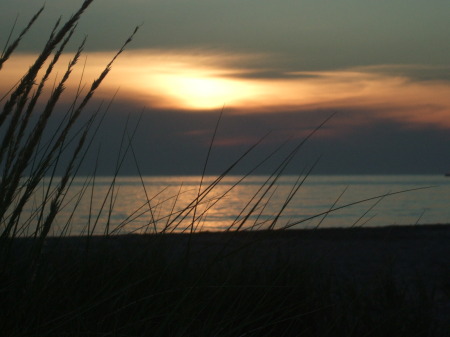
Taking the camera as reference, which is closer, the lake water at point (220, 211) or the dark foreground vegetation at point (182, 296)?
the dark foreground vegetation at point (182, 296)

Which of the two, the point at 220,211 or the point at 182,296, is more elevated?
the point at 182,296

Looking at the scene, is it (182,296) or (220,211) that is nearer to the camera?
(182,296)

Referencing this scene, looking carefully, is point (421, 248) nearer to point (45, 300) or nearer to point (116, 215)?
point (45, 300)

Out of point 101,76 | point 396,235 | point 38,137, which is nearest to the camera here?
point 38,137

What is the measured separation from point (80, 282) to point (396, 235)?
13.0 meters

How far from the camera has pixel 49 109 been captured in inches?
67.9

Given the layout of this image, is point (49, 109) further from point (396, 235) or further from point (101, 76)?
point (396, 235)

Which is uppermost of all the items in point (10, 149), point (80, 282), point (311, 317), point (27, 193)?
point (10, 149)

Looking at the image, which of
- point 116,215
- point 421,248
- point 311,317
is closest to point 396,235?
point 421,248

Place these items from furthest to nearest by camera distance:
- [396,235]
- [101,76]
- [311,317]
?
[396,235] → [311,317] → [101,76]

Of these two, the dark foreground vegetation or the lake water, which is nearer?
the dark foreground vegetation

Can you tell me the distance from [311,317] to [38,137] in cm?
179

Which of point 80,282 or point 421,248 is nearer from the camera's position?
point 80,282

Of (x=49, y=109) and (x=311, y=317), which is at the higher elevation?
(x=49, y=109)
